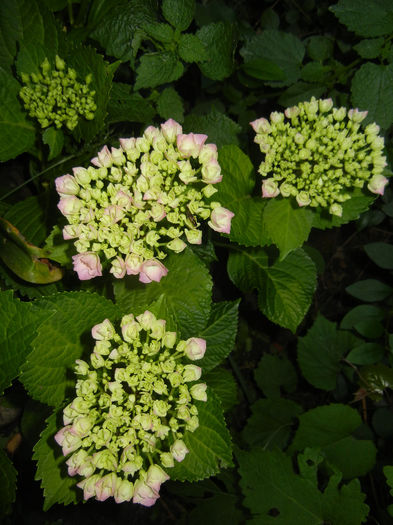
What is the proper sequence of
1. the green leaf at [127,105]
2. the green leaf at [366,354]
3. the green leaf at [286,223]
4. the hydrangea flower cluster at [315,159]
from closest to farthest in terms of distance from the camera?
the hydrangea flower cluster at [315,159] < the green leaf at [286,223] < the green leaf at [127,105] < the green leaf at [366,354]

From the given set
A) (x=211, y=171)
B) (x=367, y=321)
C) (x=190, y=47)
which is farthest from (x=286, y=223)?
(x=367, y=321)

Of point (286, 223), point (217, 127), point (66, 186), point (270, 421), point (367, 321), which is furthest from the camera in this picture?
point (270, 421)

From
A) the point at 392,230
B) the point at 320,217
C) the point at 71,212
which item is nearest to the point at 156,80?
the point at 71,212

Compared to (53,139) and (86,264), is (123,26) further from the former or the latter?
(86,264)

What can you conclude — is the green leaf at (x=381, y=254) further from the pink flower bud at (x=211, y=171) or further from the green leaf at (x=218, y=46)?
the pink flower bud at (x=211, y=171)

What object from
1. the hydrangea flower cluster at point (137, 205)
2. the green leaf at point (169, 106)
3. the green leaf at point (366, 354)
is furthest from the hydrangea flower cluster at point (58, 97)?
the green leaf at point (366, 354)

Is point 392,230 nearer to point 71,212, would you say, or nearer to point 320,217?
point 320,217
